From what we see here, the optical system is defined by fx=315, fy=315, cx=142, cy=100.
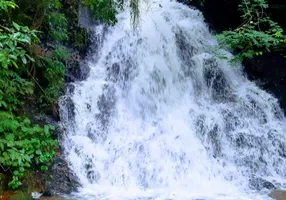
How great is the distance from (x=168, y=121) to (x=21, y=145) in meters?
3.40

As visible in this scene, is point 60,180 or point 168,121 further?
point 168,121

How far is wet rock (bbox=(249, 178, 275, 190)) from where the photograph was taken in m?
5.84

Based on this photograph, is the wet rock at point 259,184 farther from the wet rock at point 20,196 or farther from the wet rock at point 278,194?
the wet rock at point 20,196

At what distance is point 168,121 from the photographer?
7414 millimetres

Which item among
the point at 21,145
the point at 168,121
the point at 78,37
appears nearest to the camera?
the point at 21,145

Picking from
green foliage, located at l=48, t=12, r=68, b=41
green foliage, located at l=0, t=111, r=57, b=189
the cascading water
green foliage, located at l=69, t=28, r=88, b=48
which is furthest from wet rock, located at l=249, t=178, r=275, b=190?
green foliage, located at l=69, t=28, r=88, b=48

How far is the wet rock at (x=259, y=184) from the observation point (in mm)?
5837

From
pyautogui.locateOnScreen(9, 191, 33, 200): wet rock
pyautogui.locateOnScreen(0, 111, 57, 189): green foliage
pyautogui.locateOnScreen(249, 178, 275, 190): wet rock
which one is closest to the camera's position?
pyautogui.locateOnScreen(9, 191, 33, 200): wet rock

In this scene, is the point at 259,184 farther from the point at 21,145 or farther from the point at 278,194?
the point at 21,145

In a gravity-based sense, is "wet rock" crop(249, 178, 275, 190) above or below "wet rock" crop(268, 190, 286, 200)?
above

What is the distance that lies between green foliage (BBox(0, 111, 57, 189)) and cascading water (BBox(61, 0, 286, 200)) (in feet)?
1.71

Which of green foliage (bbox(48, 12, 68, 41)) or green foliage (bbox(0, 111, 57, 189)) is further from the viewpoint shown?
green foliage (bbox(48, 12, 68, 41))

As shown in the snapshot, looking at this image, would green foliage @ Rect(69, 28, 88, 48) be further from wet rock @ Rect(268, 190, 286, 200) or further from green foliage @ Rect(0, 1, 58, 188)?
wet rock @ Rect(268, 190, 286, 200)

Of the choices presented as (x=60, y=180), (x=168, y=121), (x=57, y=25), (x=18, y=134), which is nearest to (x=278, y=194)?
(x=168, y=121)
